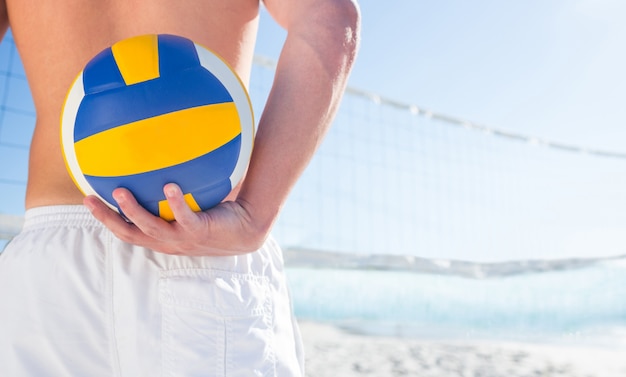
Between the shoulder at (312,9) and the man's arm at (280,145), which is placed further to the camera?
the shoulder at (312,9)

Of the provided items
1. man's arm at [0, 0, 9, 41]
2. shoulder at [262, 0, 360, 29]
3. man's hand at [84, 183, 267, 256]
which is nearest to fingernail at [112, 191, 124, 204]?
man's hand at [84, 183, 267, 256]

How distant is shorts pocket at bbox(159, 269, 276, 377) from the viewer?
88cm

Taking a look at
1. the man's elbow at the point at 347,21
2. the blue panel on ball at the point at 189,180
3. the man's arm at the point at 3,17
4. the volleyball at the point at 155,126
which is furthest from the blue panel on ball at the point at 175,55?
the man's arm at the point at 3,17

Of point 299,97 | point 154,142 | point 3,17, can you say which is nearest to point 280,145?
point 299,97

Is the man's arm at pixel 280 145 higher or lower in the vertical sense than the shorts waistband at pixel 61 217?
higher

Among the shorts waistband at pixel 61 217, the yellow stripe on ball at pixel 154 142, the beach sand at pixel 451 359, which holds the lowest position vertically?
the beach sand at pixel 451 359

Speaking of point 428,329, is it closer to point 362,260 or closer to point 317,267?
point 362,260

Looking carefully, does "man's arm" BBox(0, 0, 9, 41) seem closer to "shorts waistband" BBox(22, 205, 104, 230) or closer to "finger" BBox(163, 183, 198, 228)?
"shorts waistband" BBox(22, 205, 104, 230)

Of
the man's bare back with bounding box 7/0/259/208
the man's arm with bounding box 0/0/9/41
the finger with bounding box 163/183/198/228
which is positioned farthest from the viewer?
the man's arm with bounding box 0/0/9/41

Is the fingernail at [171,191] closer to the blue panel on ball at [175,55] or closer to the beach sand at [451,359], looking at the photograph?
the blue panel on ball at [175,55]

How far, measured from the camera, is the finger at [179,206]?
2.57ft

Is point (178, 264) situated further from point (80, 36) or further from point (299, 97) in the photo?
point (80, 36)

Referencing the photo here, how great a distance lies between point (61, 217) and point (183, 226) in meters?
0.32

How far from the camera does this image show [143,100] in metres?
0.82
